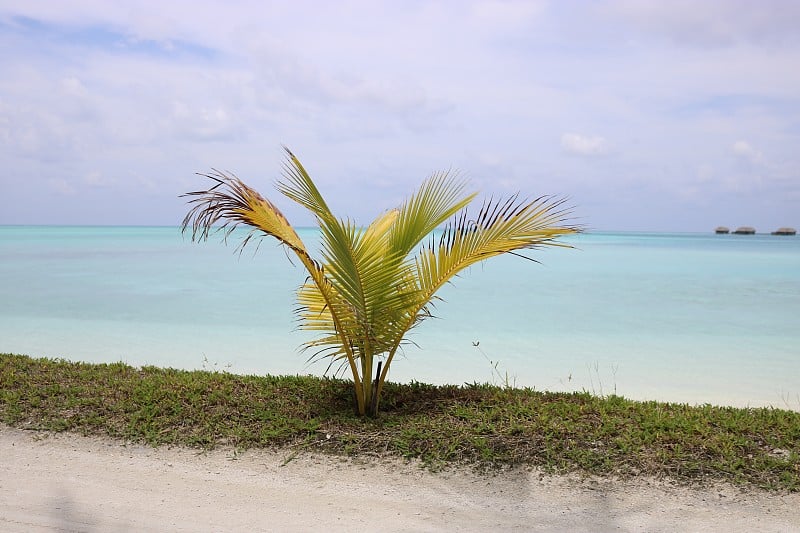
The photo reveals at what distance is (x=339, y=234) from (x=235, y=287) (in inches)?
609

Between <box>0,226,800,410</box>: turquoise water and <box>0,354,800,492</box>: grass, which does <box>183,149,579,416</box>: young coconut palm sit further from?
<box>0,226,800,410</box>: turquoise water

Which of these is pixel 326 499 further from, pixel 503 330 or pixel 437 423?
pixel 503 330

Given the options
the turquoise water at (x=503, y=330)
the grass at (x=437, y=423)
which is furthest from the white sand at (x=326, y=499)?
the turquoise water at (x=503, y=330)

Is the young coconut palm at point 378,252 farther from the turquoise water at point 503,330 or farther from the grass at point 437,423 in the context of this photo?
the turquoise water at point 503,330

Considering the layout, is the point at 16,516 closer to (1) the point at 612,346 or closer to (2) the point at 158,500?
(2) the point at 158,500

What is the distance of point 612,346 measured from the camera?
37.3 ft

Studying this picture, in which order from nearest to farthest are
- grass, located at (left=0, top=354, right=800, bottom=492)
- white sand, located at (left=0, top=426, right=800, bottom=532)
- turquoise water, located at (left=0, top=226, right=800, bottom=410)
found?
Result: white sand, located at (left=0, top=426, right=800, bottom=532)
grass, located at (left=0, top=354, right=800, bottom=492)
turquoise water, located at (left=0, top=226, right=800, bottom=410)

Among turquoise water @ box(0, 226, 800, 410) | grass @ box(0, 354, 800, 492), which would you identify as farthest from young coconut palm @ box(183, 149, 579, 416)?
turquoise water @ box(0, 226, 800, 410)

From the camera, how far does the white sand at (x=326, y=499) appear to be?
3.70 meters

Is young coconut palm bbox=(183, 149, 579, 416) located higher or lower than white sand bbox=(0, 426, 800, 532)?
higher

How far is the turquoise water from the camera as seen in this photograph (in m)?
9.09

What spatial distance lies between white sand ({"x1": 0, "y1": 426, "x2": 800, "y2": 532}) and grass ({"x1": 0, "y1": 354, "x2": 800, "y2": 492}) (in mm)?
173

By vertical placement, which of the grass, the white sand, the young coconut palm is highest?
the young coconut palm

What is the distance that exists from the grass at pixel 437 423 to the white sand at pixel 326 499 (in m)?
0.17
